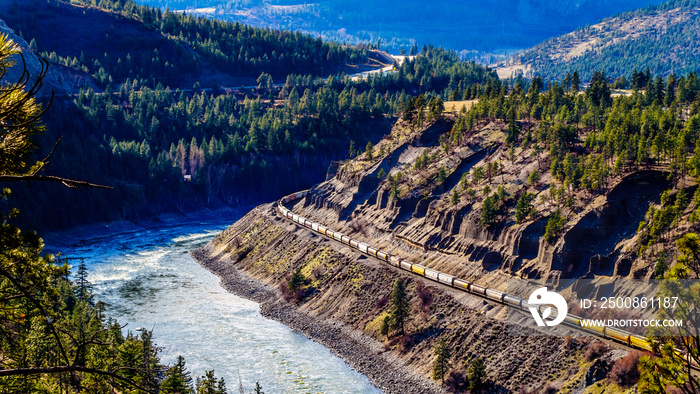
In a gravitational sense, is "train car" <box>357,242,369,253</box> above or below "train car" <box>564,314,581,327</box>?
above

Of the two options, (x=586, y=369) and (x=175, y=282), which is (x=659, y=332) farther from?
(x=175, y=282)

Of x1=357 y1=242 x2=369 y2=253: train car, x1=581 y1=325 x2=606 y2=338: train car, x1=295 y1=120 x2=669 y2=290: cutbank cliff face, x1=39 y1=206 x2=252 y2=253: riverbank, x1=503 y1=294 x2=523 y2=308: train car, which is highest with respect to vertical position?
x1=295 y1=120 x2=669 y2=290: cutbank cliff face

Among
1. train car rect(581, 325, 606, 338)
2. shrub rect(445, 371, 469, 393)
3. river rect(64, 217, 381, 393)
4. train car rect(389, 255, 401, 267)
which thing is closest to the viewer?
train car rect(581, 325, 606, 338)

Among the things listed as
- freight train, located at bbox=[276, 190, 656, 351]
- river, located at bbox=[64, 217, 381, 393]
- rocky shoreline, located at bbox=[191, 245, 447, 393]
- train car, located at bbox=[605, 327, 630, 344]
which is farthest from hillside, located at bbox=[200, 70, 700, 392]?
river, located at bbox=[64, 217, 381, 393]

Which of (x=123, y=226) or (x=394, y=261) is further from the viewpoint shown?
(x=123, y=226)

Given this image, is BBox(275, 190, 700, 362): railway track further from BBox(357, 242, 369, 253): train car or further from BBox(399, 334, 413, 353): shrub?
BBox(399, 334, 413, 353): shrub

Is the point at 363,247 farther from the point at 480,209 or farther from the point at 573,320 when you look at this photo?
the point at 573,320

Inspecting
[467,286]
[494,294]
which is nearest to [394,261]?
[467,286]

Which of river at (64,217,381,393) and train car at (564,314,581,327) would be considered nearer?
train car at (564,314,581,327)
